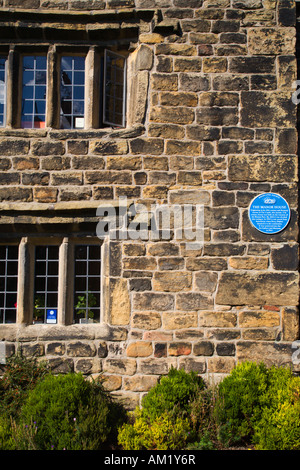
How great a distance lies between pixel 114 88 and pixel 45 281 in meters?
2.70

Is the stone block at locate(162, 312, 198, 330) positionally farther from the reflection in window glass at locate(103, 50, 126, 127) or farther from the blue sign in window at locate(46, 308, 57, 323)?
the reflection in window glass at locate(103, 50, 126, 127)

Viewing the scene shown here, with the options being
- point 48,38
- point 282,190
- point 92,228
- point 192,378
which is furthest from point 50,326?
point 48,38

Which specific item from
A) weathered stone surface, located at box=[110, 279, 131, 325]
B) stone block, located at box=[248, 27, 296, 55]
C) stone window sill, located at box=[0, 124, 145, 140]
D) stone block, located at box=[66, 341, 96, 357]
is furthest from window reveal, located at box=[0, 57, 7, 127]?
stone block, located at box=[248, 27, 296, 55]

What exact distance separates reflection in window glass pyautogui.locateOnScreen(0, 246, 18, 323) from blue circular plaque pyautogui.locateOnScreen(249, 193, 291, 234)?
10.1 feet

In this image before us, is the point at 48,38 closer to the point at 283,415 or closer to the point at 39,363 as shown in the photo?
the point at 39,363

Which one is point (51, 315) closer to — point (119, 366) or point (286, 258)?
point (119, 366)

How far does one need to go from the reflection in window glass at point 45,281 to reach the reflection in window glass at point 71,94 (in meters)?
1.69

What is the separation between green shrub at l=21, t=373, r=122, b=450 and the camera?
3.86 m

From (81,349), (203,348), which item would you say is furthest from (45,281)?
(203,348)

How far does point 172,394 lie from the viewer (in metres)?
4.38

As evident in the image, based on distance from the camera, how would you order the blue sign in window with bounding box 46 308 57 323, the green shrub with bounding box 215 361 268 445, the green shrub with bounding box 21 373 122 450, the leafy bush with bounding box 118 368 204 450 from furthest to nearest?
the blue sign in window with bounding box 46 308 57 323
the green shrub with bounding box 215 361 268 445
the leafy bush with bounding box 118 368 204 450
the green shrub with bounding box 21 373 122 450

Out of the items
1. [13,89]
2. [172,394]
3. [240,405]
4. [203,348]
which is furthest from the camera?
[13,89]

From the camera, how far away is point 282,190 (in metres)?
5.12
